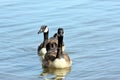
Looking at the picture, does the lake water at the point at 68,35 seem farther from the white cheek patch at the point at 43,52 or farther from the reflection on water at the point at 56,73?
the white cheek patch at the point at 43,52

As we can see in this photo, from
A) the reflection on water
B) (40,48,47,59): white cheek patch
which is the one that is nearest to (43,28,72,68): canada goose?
the reflection on water

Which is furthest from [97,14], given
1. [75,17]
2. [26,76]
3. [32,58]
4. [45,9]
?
[26,76]

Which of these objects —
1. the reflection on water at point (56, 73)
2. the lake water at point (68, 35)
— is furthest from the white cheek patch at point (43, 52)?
the reflection on water at point (56, 73)

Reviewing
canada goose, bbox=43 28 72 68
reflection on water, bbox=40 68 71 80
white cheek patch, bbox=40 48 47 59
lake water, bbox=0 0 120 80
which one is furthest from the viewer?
white cheek patch, bbox=40 48 47 59

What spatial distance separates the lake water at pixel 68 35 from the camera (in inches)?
557

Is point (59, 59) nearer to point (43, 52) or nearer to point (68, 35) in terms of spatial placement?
point (43, 52)

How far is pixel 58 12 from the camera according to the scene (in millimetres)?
22359

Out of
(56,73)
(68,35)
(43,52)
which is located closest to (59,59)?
(56,73)

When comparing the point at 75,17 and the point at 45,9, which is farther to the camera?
the point at 45,9

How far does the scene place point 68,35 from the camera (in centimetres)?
1855

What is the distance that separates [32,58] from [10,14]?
22.3 ft

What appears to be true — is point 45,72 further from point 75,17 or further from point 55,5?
point 55,5

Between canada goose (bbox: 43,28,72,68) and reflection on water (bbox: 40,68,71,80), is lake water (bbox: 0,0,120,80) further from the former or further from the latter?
canada goose (bbox: 43,28,72,68)

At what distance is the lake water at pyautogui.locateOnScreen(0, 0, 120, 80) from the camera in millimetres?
14148
